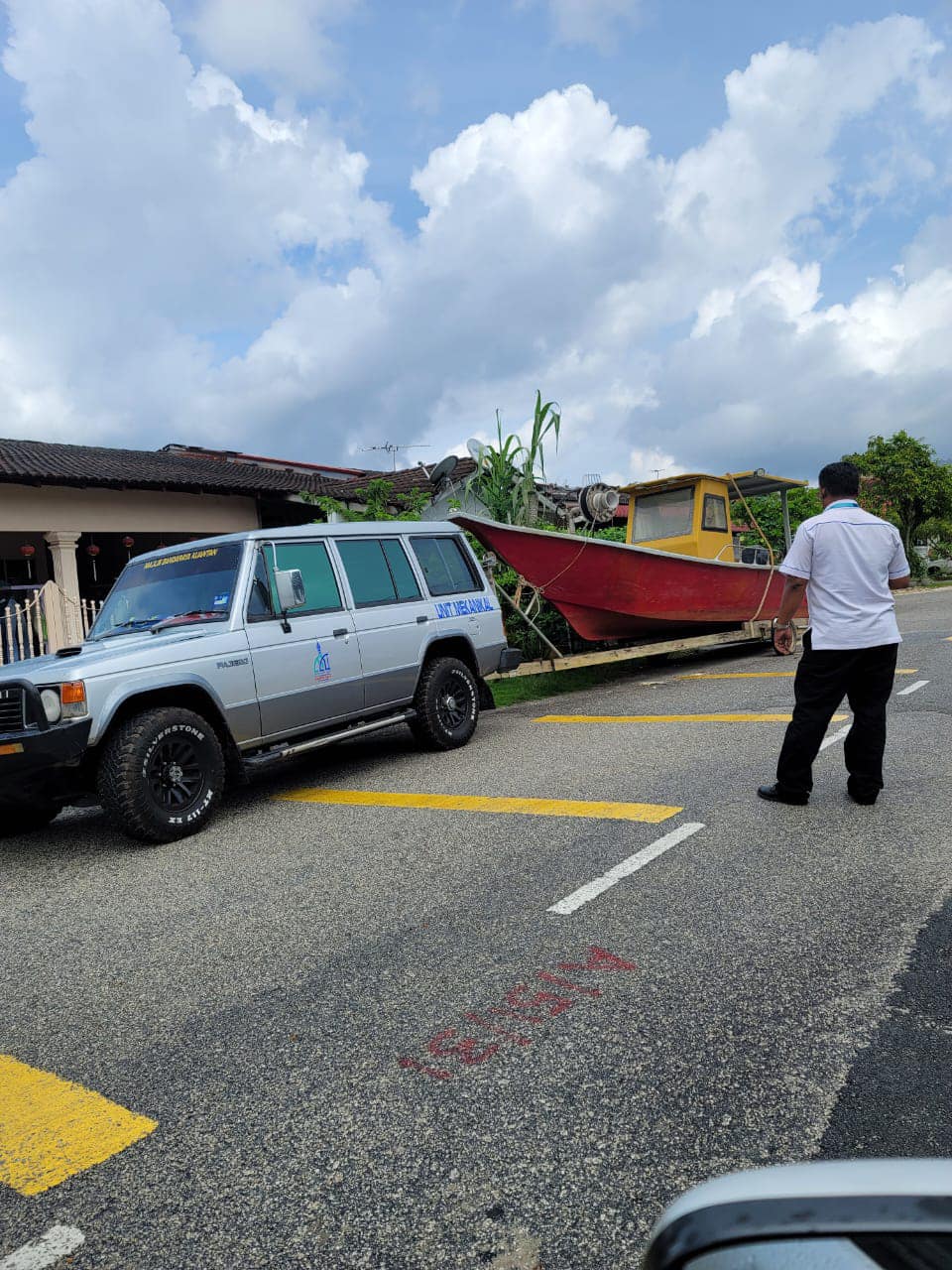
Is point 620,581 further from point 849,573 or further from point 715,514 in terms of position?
point 849,573

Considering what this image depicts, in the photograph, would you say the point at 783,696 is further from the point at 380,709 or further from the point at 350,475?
the point at 350,475

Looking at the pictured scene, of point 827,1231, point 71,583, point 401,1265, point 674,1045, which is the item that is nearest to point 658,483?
point 71,583

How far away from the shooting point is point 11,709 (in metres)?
5.27

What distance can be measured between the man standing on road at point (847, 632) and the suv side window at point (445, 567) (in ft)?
11.9

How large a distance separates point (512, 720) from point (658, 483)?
18.4 ft

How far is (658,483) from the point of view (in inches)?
537

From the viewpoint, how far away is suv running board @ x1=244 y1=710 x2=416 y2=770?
612 centimetres

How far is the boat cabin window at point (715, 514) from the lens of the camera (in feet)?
44.3

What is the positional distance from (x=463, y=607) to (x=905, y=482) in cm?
3528

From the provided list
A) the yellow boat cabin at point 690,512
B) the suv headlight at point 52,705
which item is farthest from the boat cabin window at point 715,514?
the suv headlight at point 52,705

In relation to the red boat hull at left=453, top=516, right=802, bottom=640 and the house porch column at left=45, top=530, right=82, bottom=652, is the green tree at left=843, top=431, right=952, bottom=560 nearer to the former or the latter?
the red boat hull at left=453, top=516, right=802, bottom=640

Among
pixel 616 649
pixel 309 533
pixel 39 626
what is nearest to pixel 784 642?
pixel 616 649

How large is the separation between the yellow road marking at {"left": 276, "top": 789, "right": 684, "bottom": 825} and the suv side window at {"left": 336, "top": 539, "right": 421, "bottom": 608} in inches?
62.0

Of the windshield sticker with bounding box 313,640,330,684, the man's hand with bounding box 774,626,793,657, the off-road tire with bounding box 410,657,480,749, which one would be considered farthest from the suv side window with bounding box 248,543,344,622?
the man's hand with bounding box 774,626,793,657
